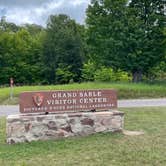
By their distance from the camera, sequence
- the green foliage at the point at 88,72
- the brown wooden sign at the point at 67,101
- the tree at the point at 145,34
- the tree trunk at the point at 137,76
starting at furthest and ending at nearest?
the green foliage at the point at 88,72, the tree trunk at the point at 137,76, the tree at the point at 145,34, the brown wooden sign at the point at 67,101

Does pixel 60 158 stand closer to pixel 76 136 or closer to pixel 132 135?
pixel 76 136

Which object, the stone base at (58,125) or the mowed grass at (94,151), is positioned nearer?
the mowed grass at (94,151)

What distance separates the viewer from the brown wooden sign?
26.3ft

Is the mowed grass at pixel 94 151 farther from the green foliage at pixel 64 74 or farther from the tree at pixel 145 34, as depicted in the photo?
the green foliage at pixel 64 74

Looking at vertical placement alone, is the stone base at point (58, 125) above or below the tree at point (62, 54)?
below

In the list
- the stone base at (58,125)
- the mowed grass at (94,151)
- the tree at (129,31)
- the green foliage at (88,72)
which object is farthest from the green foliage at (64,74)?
the stone base at (58,125)

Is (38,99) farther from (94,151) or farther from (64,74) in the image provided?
(64,74)

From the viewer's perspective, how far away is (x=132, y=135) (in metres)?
8.07

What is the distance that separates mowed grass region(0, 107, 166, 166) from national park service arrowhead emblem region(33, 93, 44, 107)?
0.87 m

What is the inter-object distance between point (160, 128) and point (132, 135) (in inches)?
44.8

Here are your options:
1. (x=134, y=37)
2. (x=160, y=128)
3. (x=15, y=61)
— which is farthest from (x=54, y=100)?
(x=15, y=61)

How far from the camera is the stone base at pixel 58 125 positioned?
7676 millimetres

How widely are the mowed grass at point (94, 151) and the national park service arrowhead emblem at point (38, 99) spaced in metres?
0.87

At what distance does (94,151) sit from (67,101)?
1.81 m
